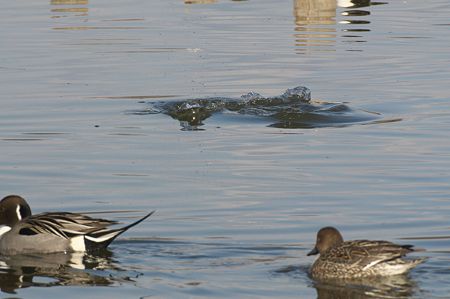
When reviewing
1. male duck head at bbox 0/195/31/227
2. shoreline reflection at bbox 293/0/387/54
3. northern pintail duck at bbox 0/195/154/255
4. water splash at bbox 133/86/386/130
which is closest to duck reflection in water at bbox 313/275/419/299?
northern pintail duck at bbox 0/195/154/255

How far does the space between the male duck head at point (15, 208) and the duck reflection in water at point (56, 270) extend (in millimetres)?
382

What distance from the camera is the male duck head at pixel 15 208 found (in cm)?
1159

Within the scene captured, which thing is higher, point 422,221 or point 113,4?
point 113,4

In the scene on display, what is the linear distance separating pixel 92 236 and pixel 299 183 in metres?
2.73

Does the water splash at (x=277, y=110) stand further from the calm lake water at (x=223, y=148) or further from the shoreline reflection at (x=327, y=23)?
the shoreline reflection at (x=327, y=23)

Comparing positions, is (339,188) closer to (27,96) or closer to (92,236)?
(92,236)

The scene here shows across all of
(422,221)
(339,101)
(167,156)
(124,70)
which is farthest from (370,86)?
(422,221)

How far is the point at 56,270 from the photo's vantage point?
426 inches

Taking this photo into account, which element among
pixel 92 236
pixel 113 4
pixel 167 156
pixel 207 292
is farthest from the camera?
pixel 113 4

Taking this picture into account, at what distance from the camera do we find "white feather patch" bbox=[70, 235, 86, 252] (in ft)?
37.3

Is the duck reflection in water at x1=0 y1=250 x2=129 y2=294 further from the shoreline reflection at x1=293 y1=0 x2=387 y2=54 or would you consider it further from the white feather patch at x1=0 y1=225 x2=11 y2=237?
the shoreline reflection at x1=293 y1=0 x2=387 y2=54

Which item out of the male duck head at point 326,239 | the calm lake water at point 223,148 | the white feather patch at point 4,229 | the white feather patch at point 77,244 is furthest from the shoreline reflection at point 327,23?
the male duck head at point 326,239

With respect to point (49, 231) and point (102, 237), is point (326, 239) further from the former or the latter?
point (49, 231)

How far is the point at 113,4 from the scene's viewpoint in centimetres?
2830
